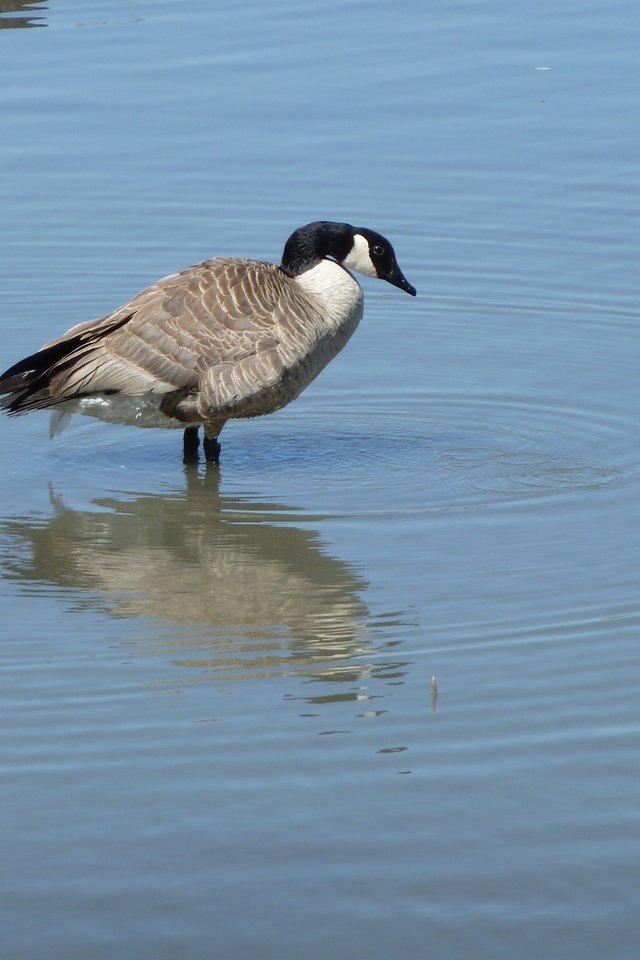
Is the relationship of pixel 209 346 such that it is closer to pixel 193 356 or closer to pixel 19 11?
pixel 193 356

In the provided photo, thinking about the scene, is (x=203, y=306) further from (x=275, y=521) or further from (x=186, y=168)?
(x=186, y=168)

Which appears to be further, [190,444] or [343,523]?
[190,444]

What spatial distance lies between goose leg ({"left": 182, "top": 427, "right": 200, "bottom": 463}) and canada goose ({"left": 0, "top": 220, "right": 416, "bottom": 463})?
11 cm

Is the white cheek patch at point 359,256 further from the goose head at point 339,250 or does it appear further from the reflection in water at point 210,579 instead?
the reflection in water at point 210,579

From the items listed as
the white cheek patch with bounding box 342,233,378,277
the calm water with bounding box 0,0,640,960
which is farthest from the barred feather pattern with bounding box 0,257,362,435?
the white cheek patch with bounding box 342,233,378,277

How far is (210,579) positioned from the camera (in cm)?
788

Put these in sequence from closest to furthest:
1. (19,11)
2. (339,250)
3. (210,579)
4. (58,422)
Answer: (210,579), (58,422), (339,250), (19,11)

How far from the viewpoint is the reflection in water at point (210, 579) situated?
679 centimetres

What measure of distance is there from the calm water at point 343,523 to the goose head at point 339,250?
849 millimetres

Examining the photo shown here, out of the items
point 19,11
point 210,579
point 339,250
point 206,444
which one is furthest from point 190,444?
point 19,11

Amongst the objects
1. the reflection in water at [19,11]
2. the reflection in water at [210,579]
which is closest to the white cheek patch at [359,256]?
the reflection in water at [210,579]

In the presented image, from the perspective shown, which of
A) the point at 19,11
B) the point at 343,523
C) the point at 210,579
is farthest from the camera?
the point at 19,11

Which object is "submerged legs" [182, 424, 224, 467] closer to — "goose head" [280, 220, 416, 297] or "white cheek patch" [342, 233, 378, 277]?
"goose head" [280, 220, 416, 297]

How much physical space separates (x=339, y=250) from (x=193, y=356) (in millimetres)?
1313
